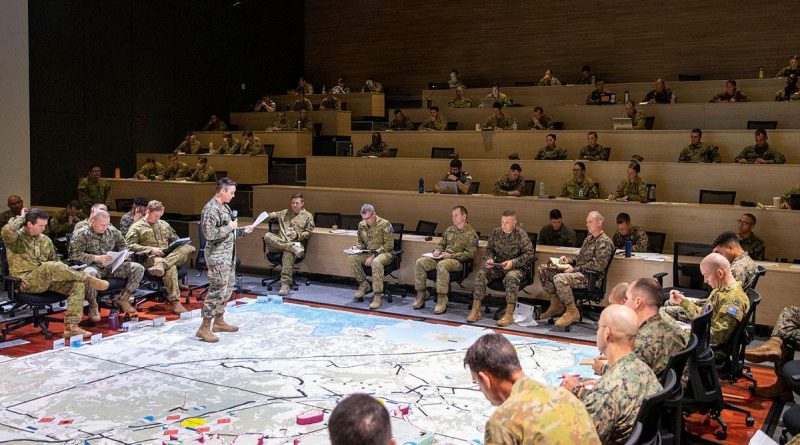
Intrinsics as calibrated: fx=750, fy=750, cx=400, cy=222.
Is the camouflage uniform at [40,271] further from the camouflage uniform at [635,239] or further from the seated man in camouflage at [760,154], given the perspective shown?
the seated man in camouflage at [760,154]

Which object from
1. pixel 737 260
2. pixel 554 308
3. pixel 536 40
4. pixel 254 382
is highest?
pixel 536 40

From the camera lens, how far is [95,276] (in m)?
7.81

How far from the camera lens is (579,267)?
815 cm

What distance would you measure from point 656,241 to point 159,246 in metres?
5.86

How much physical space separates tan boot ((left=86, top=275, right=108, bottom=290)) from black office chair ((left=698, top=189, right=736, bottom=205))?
284 inches

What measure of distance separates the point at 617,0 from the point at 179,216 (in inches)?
360

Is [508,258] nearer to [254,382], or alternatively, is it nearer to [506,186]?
[506,186]

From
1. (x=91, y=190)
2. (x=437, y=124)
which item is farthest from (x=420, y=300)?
(x=91, y=190)

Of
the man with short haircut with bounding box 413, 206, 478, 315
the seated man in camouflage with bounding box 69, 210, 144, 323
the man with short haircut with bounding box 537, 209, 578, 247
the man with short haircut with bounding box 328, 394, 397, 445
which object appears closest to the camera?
the man with short haircut with bounding box 328, 394, 397, 445

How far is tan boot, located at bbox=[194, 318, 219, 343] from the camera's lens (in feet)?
23.9

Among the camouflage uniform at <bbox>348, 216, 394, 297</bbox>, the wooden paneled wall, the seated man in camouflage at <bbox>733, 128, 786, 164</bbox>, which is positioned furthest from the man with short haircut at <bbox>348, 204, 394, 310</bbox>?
the wooden paneled wall

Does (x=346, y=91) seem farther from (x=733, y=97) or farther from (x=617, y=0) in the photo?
(x=733, y=97)

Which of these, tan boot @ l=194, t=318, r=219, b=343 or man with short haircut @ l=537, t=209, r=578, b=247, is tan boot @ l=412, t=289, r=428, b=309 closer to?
man with short haircut @ l=537, t=209, r=578, b=247

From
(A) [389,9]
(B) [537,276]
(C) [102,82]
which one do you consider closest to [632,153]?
(B) [537,276]
